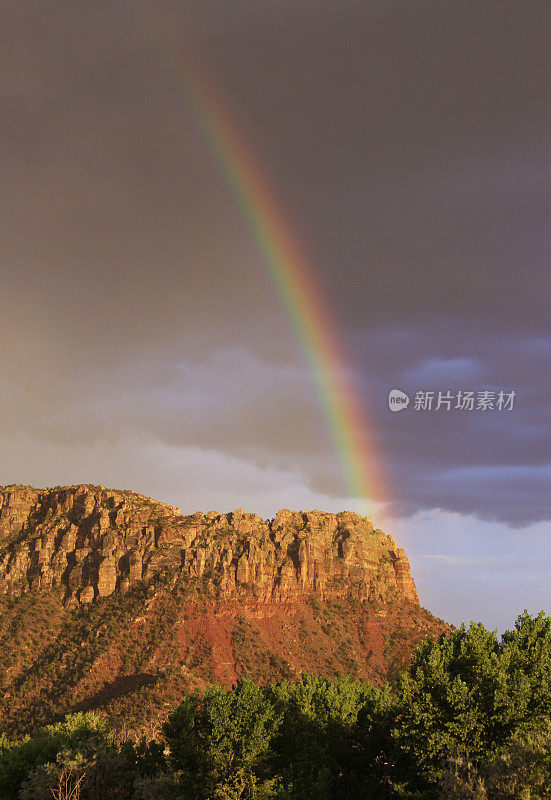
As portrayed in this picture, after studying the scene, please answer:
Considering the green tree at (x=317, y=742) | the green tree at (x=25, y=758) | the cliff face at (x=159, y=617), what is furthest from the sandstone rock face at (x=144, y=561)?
the green tree at (x=317, y=742)

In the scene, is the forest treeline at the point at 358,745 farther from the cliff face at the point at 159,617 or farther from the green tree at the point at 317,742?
the cliff face at the point at 159,617

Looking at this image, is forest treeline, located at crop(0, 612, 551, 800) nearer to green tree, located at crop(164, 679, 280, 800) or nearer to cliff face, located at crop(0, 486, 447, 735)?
green tree, located at crop(164, 679, 280, 800)

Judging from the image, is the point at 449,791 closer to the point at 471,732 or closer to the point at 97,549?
the point at 471,732

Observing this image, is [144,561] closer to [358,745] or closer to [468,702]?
[358,745]

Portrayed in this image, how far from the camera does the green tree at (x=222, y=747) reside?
157ft

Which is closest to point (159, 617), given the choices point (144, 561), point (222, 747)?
point (144, 561)

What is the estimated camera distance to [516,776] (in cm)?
3525

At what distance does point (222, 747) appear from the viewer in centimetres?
4825

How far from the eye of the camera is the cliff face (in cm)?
13950

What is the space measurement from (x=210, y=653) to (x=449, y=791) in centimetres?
12730

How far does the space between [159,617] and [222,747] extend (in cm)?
12065

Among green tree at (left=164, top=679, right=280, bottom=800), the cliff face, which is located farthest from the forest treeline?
the cliff face

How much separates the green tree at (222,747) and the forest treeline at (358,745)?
3.1 inches

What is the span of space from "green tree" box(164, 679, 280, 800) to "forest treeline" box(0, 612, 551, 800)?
0.08 meters
